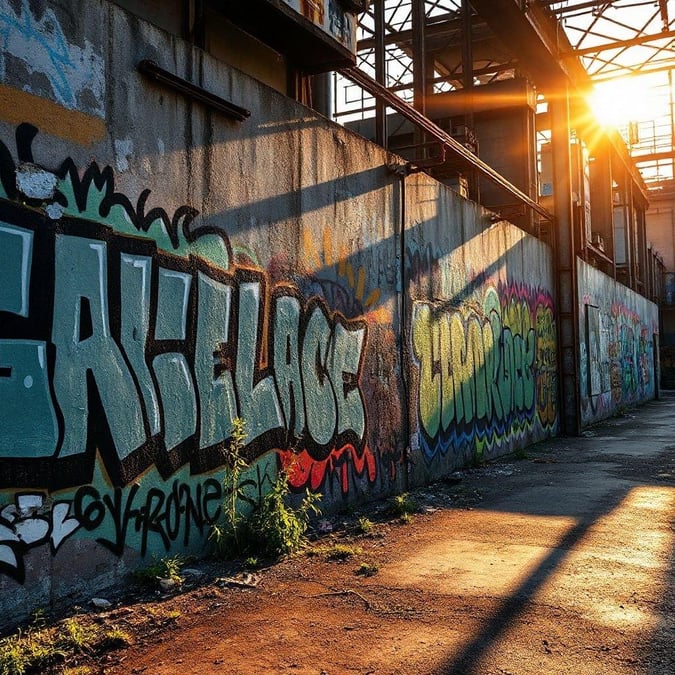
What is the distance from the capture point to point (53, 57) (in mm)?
3703

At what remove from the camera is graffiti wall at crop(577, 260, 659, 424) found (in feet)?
49.8

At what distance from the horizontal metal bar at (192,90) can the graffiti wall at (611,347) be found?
1133 cm

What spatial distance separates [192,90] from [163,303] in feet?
4.98

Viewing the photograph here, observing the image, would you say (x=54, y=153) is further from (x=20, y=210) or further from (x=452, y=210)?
(x=452, y=210)

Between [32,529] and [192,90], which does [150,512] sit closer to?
[32,529]

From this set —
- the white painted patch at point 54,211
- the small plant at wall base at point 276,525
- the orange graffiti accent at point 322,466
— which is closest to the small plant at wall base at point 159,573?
the small plant at wall base at point 276,525

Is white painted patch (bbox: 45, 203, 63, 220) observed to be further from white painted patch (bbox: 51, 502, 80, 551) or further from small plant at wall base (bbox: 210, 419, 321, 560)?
small plant at wall base (bbox: 210, 419, 321, 560)

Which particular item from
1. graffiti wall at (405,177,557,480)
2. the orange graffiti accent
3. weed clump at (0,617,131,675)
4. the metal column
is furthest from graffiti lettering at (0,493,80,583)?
the metal column

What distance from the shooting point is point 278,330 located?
5359mm

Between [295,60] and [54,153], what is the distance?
3.26 m

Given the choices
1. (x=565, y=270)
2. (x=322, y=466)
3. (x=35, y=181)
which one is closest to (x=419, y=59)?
(x=565, y=270)

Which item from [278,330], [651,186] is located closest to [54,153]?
[278,330]

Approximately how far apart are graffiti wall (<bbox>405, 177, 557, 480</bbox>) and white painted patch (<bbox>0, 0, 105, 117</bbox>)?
442 cm

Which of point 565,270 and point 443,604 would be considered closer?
point 443,604
